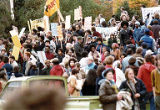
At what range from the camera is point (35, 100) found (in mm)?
1995

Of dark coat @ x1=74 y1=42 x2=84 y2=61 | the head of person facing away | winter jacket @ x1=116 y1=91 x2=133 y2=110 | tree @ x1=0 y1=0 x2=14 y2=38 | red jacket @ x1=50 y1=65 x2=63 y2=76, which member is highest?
tree @ x1=0 y1=0 x2=14 y2=38

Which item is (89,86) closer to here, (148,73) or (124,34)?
(148,73)

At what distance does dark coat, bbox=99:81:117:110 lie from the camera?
8.88 meters

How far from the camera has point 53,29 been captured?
Result: 23.3 meters

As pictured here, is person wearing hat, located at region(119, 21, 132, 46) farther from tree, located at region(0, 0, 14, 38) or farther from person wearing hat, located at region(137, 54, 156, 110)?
tree, located at region(0, 0, 14, 38)

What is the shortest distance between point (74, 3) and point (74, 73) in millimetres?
38548

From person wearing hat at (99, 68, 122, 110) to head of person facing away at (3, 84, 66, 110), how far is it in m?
6.76

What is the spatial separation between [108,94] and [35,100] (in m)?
7.09

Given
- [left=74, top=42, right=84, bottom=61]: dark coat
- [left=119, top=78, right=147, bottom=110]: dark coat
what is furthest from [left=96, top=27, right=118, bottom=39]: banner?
[left=119, top=78, right=147, bottom=110]: dark coat

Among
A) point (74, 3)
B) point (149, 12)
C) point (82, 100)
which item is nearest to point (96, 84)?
point (82, 100)

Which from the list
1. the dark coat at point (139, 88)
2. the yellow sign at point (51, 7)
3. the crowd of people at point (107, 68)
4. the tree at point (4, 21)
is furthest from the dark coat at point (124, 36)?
the tree at point (4, 21)

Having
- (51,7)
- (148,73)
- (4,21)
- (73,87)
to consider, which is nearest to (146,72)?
(148,73)

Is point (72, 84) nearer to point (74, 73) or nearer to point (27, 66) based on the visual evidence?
point (74, 73)

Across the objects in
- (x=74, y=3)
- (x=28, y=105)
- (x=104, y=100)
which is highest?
(x=74, y=3)
